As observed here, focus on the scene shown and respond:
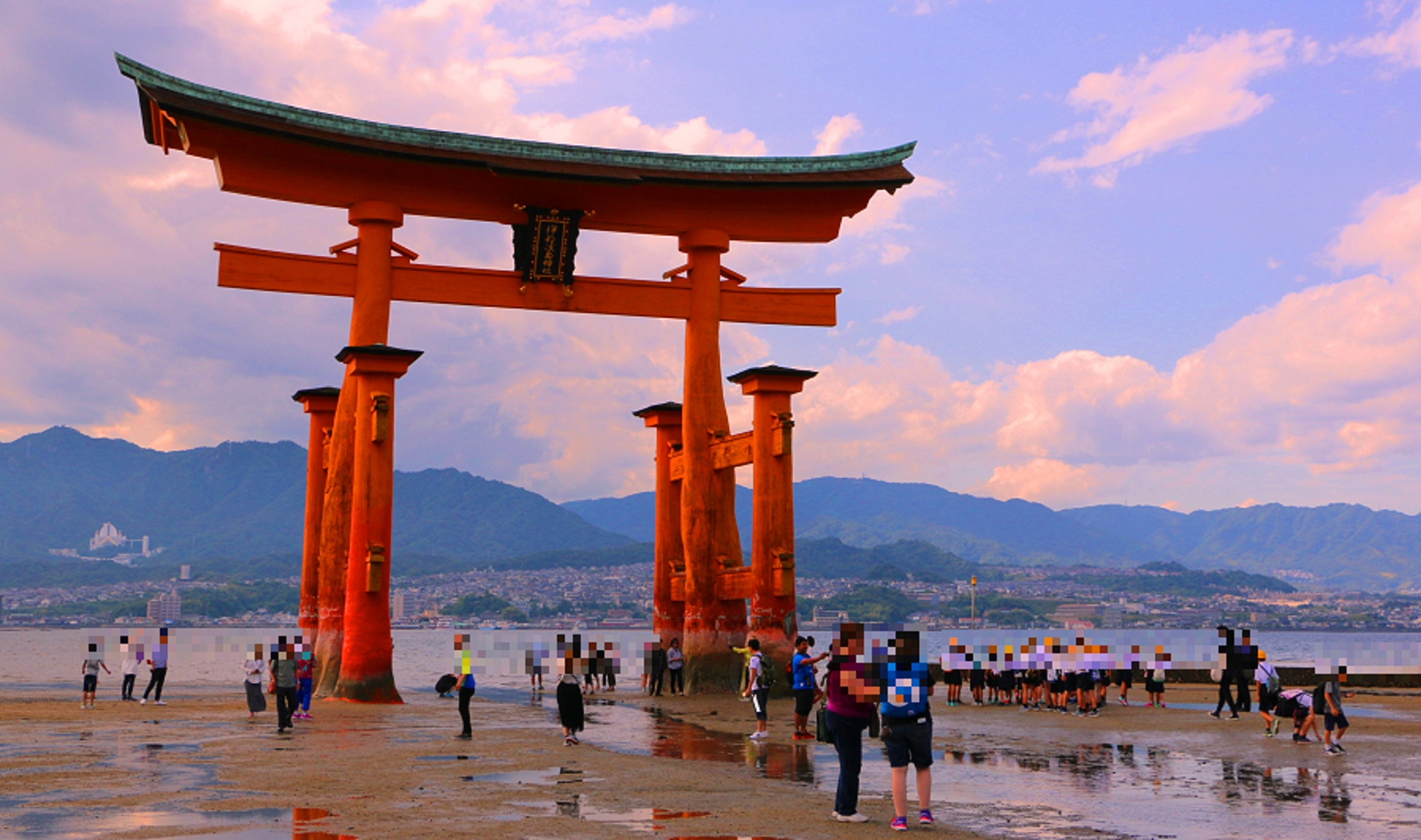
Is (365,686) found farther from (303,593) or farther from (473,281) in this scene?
(473,281)

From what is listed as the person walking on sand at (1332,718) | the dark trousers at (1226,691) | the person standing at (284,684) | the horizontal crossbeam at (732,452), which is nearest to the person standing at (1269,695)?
the person walking on sand at (1332,718)

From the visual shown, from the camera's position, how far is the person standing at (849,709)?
9469 millimetres

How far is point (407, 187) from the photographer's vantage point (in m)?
25.5

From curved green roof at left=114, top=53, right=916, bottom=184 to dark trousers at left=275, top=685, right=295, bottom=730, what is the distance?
38.1 feet

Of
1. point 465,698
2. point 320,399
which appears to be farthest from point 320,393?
point 465,698

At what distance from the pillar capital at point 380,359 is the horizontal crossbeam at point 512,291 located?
2.44 m

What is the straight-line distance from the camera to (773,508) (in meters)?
25.1

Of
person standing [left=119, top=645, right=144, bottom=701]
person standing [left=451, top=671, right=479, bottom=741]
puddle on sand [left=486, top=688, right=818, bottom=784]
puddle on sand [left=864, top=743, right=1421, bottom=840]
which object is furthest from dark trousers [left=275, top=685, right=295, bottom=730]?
puddle on sand [left=864, top=743, right=1421, bottom=840]

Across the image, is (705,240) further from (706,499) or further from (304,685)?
(304,685)

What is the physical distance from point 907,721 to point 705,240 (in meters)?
19.7

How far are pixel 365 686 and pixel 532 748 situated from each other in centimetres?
872

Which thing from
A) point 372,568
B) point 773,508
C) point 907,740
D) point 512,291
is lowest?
point 907,740

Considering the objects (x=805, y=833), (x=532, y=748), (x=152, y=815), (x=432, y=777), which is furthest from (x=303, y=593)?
(x=805, y=833)

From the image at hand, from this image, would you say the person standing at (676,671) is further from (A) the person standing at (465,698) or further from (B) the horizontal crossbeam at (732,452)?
(A) the person standing at (465,698)
